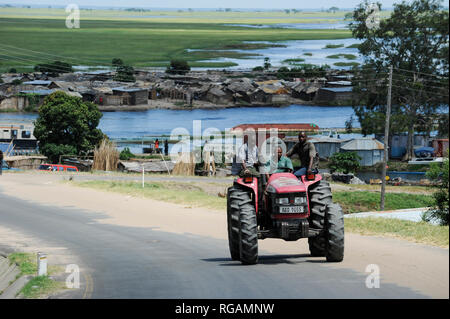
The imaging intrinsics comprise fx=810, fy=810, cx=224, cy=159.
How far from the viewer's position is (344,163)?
8550 centimetres

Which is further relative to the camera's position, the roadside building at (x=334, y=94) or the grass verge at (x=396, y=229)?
the roadside building at (x=334, y=94)

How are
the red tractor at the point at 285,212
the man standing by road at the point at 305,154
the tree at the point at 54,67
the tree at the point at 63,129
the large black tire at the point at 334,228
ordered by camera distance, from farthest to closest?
the tree at the point at 54,67 < the tree at the point at 63,129 < the man standing by road at the point at 305,154 < the large black tire at the point at 334,228 < the red tractor at the point at 285,212

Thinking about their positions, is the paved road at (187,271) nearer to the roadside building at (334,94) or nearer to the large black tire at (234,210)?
the large black tire at (234,210)

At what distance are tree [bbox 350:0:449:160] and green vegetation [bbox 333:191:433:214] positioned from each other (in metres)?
34.0

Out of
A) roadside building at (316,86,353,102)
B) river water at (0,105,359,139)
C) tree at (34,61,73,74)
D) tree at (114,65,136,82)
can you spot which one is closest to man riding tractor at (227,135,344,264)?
river water at (0,105,359,139)

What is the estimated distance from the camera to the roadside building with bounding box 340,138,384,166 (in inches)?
3688

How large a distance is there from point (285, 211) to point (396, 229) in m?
7.77

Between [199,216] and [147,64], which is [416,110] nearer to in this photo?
[199,216]

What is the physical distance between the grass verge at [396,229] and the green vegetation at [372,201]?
1159 inches

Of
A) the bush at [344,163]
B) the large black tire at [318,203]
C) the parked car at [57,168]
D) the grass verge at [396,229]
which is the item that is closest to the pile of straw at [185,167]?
the parked car at [57,168]

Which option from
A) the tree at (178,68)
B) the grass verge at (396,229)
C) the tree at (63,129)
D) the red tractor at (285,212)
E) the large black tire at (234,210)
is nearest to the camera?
the red tractor at (285,212)

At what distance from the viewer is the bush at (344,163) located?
8550cm

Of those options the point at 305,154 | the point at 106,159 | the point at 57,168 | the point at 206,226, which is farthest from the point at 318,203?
the point at 57,168

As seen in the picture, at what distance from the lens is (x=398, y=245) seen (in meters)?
18.9
